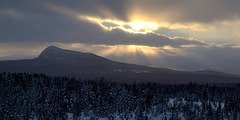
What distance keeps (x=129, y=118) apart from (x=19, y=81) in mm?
62084

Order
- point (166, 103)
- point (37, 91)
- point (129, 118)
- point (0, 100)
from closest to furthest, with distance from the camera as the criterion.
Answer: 1. point (0, 100)
2. point (37, 91)
3. point (129, 118)
4. point (166, 103)

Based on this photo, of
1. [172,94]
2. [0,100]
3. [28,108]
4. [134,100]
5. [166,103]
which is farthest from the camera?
[172,94]

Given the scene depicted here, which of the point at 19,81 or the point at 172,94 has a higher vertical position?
the point at 19,81

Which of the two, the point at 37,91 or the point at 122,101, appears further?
the point at 122,101

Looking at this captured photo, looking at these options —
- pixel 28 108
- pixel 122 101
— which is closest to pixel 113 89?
pixel 122 101

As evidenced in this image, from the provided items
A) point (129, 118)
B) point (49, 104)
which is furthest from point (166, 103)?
point (49, 104)

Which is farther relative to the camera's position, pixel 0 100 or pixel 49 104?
pixel 49 104

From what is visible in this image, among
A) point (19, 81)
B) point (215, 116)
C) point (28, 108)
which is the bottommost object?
point (215, 116)

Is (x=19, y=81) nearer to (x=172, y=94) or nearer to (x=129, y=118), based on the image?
(x=129, y=118)

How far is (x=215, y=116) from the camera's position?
5315 inches

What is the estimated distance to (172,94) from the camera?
190 meters

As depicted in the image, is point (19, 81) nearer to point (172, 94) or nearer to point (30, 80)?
point (30, 80)

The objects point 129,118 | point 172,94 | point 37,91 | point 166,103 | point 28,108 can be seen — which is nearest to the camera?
point 28,108

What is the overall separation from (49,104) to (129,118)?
44160mm
